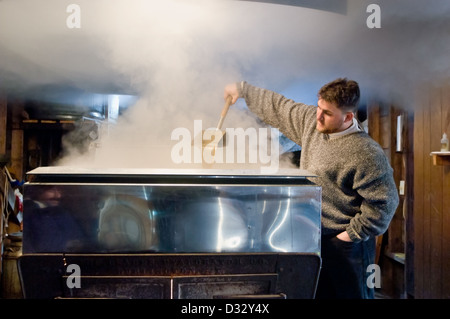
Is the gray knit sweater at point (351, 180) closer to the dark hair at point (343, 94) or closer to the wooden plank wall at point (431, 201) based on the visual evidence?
the dark hair at point (343, 94)

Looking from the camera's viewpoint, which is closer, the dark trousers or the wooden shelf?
the dark trousers

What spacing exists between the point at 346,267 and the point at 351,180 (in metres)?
0.53

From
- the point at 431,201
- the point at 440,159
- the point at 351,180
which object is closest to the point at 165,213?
the point at 351,180

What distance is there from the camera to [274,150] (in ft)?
10.8

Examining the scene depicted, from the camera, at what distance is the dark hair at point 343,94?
194cm

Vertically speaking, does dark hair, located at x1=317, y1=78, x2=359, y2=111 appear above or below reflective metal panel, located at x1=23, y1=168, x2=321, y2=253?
above

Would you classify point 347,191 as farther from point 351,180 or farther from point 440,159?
point 440,159

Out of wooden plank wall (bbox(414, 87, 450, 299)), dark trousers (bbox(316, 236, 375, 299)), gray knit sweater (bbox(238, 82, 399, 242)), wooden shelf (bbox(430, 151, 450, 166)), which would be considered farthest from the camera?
wooden plank wall (bbox(414, 87, 450, 299))

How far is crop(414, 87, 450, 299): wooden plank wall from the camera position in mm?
3225

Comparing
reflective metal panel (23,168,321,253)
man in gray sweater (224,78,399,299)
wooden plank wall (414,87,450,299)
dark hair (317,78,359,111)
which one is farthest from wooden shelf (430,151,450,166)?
reflective metal panel (23,168,321,253)

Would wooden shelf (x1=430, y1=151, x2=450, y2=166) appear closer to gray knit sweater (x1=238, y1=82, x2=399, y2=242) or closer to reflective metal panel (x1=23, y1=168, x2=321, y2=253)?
gray knit sweater (x1=238, y1=82, x2=399, y2=242)

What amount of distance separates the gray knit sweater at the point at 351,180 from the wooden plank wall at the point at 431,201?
5.77ft
